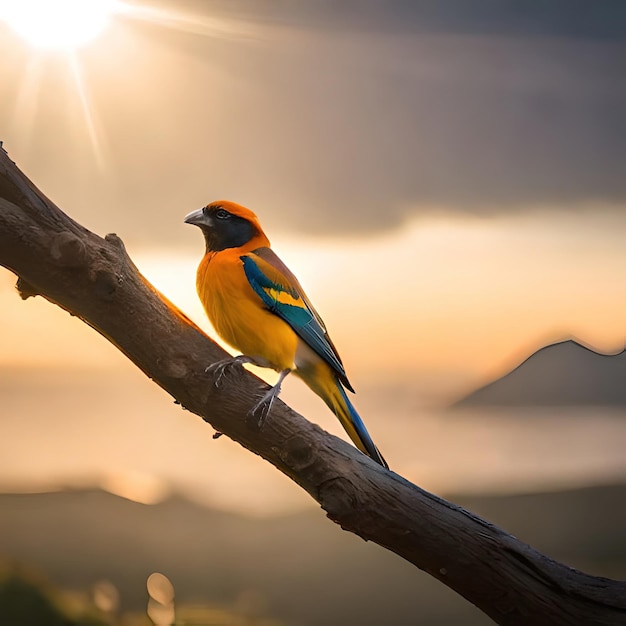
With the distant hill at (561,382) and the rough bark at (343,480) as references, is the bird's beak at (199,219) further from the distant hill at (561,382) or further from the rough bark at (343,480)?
the distant hill at (561,382)

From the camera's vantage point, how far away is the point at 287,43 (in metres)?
2.21

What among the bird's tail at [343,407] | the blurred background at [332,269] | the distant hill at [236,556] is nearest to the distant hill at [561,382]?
the blurred background at [332,269]

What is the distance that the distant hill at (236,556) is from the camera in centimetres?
202

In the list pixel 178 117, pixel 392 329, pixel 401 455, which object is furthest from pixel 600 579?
pixel 178 117

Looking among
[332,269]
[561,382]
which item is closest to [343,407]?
[332,269]

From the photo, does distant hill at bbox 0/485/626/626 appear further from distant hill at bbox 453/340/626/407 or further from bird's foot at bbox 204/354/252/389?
bird's foot at bbox 204/354/252/389

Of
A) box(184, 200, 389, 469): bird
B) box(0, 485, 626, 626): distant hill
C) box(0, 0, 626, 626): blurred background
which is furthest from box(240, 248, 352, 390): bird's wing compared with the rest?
box(0, 485, 626, 626): distant hill

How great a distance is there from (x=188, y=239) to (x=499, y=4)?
47.3 inches

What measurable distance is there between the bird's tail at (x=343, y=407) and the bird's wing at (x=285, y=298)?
24 mm

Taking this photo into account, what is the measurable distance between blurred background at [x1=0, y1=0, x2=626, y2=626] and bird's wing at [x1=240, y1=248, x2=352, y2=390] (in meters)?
0.59

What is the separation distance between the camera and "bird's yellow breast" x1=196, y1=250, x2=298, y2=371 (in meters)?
1.45

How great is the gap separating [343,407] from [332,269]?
69 cm

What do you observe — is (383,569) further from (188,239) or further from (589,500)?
(188,239)

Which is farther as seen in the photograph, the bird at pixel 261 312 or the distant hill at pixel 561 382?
the distant hill at pixel 561 382
